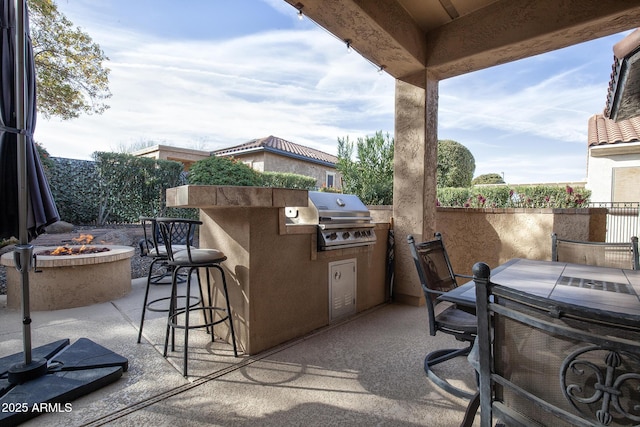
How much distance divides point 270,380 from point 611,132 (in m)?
10.9

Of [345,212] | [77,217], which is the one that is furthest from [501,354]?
[77,217]

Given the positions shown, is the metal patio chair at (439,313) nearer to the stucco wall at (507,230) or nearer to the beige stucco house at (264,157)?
the stucco wall at (507,230)

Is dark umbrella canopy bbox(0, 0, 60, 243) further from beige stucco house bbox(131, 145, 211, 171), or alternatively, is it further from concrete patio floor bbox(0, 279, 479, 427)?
beige stucco house bbox(131, 145, 211, 171)

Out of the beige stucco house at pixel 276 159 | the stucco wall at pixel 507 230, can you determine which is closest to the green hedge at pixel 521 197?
the stucco wall at pixel 507 230

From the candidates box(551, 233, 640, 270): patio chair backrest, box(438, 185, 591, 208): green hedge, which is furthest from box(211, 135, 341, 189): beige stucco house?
box(551, 233, 640, 270): patio chair backrest

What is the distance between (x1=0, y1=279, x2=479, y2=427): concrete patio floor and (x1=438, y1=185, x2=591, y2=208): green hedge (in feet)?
11.7

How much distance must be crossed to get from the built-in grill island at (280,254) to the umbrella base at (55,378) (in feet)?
2.99

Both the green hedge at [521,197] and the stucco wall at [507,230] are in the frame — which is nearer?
the stucco wall at [507,230]

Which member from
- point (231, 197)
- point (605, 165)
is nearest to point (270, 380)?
point (231, 197)

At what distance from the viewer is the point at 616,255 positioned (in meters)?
2.59

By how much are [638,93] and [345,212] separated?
8.67 ft

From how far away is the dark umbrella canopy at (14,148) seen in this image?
186cm

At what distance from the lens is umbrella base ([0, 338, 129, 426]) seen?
1.71 m

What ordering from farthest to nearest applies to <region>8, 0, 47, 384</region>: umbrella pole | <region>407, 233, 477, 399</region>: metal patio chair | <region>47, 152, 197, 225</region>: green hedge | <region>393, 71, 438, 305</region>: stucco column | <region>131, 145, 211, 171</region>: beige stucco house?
<region>131, 145, 211, 171</region>: beige stucco house
<region>47, 152, 197, 225</region>: green hedge
<region>393, 71, 438, 305</region>: stucco column
<region>407, 233, 477, 399</region>: metal patio chair
<region>8, 0, 47, 384</region>: umbrella pole
